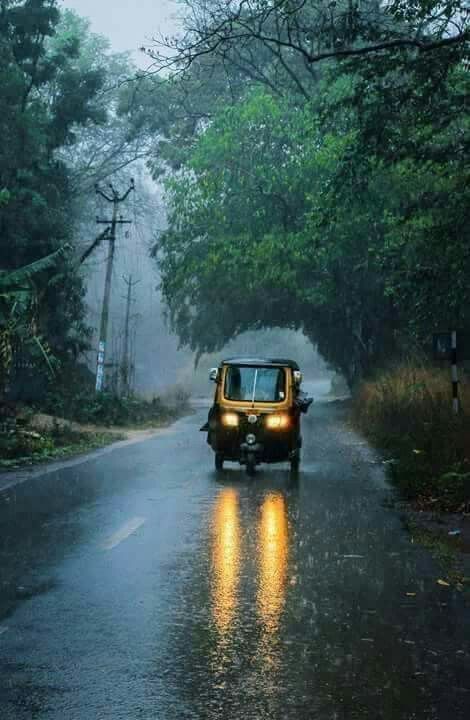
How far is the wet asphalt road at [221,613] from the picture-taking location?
5.12 metres

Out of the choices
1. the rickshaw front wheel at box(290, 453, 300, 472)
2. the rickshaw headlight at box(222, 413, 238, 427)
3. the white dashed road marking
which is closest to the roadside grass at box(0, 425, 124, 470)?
the rickshaw headlight at box(222, 413, 238, 427)

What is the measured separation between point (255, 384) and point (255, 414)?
2.51ft

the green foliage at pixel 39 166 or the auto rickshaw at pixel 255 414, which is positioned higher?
the green foliage at pixel 39 166

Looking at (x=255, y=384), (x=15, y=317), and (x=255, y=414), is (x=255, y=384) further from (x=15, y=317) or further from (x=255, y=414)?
(x=15, y=317)

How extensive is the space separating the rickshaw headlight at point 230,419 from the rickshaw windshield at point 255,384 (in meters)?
0.44

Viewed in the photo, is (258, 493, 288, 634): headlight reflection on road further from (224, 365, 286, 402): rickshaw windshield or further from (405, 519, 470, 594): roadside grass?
(224, 365, 286, 402): rickshaw windshield

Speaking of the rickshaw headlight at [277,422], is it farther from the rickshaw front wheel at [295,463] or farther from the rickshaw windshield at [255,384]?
the rickshaw front wheel at [295,463]

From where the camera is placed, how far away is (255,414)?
54.7ft

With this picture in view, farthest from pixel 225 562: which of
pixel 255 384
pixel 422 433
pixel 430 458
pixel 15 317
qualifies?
pixel 15 317

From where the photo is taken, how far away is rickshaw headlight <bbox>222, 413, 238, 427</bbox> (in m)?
16.7

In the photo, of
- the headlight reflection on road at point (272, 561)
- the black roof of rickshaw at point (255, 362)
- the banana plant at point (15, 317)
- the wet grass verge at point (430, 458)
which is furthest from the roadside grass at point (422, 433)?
the banana plant at point (15, 317)

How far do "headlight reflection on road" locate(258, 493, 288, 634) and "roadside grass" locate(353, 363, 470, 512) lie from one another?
2.12m

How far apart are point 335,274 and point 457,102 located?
70.0ft

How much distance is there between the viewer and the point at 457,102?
16.5 meters
